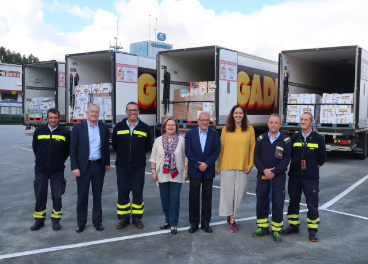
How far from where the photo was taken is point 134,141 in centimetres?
540

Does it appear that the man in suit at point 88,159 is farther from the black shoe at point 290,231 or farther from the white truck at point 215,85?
the white truck at point 215,85

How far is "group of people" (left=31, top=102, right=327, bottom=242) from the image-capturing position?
499cm

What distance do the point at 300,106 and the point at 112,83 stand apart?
20.4 ft

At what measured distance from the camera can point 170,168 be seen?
5.17 metres

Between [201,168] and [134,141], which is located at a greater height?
[134,141]

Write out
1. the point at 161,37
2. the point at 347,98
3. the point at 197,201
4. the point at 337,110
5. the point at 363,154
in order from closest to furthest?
the point at 197,201 < the point at 347,98 < the point at 337,110 < the point at 363,154 < the point at 161,37

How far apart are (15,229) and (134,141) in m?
2.13

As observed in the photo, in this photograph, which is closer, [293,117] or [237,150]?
[237,150]

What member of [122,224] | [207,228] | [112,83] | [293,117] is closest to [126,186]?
[122,224]

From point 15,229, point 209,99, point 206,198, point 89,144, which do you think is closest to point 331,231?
point 206,198

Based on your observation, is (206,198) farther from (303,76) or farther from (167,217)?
(303,76)

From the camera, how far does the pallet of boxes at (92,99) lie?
1248cm

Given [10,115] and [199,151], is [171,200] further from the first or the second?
[10,115]

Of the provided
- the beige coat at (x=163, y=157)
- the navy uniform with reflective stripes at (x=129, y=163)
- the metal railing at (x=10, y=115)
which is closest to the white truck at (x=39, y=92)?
the navy uniform with reflective stripes at (x=129, y=163)
